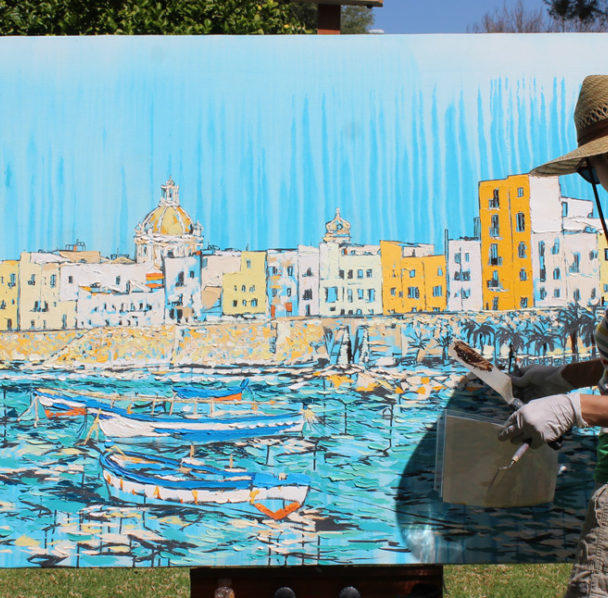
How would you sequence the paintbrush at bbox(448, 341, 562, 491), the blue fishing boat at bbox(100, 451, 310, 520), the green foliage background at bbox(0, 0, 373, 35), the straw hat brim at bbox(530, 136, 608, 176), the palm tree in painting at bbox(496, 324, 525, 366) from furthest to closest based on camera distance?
the green foliage background at bbox(0, 0, 373, 35), the palm tree in painting at bbox(496, 324, 525, 366), the blue fishing boat at bbox(100, 451, 310, 520), the paintbrush at bbox(448, 341, 562, 491), the straw hat brim at bbox(530, 136, 608, 176)

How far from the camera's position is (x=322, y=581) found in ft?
8.46

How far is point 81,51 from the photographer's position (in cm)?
266

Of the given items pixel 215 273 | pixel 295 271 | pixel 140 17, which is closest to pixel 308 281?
pixel 295 271

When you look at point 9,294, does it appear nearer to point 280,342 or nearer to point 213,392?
point 213,392

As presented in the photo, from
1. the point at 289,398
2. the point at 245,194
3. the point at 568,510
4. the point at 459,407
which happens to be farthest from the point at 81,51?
the point at 568,510

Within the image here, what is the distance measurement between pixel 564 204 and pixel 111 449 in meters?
1.74

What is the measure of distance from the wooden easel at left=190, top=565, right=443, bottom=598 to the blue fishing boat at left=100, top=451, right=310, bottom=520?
0.67 feet

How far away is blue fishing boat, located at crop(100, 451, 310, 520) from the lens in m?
2.57

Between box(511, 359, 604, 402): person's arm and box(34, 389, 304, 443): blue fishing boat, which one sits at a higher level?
box(511, 359, 604, 402): person's arm

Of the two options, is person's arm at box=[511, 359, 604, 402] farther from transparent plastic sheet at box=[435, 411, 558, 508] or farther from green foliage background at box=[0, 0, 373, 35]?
green foliage background at box=[0, 0, 373, 35]

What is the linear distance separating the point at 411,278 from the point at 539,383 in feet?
1.76

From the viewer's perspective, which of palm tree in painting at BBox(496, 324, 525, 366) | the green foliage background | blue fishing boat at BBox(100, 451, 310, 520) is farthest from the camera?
the green foliage background

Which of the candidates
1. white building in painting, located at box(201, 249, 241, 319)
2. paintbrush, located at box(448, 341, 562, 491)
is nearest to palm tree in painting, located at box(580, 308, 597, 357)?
paintbrush, located at box(448, 341, 562, 491)

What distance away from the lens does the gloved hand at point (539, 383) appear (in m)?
2.49
